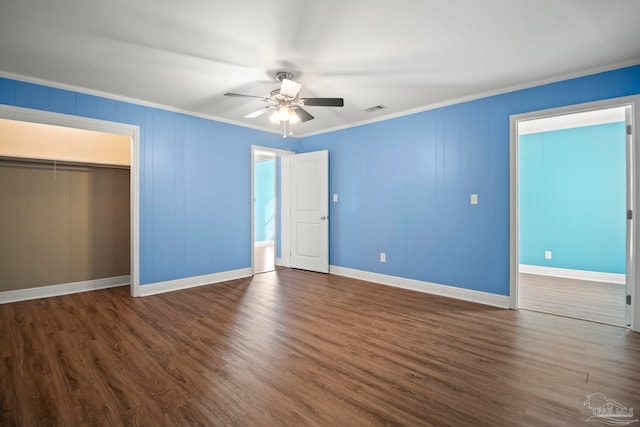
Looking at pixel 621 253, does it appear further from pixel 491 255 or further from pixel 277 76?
pixel 277 76

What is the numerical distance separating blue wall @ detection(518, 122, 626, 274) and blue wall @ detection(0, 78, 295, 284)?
503cm

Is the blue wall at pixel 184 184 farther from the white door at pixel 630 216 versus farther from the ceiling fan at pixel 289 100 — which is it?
the white door at pixel 630 216

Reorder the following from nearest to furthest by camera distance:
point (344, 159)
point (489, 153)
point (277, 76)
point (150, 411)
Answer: point (150, 411) < point (277, 76) < point (489, 153) < point (344, 159)

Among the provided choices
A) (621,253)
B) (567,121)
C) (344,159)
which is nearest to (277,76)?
(344,159)

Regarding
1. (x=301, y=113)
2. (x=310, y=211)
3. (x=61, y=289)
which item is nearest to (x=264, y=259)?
(x=310, y=211)

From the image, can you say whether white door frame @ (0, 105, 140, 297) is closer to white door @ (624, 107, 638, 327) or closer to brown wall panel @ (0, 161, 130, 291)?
brown wall panel @ (0, 161, 130, 291)

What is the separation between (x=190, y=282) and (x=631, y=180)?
5419 mm

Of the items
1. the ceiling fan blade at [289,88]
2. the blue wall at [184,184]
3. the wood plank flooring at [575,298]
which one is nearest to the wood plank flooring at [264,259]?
the blue wall at [184,184]

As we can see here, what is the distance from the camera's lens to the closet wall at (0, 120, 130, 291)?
402 cm

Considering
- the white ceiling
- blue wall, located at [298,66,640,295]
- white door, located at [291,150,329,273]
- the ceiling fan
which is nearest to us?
the white ceiling

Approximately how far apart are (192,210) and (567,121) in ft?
20.2

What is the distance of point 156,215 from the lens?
14.5 ft

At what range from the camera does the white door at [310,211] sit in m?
5.70

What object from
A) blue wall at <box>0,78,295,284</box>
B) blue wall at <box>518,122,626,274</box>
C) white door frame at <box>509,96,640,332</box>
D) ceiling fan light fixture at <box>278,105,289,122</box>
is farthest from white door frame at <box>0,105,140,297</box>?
blue wall at <box>518,122,626,274</box>
